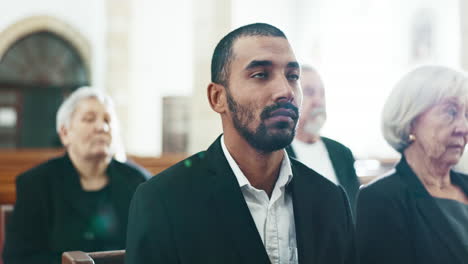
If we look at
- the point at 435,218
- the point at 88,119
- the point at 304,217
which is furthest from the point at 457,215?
the point at 88,119

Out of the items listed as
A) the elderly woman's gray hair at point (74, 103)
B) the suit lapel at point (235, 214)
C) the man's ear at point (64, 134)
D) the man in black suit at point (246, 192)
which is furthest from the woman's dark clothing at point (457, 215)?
the man's ear at point (64, 134)

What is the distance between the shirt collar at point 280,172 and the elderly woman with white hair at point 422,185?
0.39m

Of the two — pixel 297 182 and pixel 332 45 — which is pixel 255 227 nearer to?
pixel 297 182

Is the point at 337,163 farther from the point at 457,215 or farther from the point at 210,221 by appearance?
the point at 210,221

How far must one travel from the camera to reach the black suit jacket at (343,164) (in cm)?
211

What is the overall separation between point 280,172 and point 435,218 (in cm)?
50

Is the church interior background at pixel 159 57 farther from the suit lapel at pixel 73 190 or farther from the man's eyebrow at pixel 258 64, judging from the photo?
the man's eyebrow at pixel 258 64

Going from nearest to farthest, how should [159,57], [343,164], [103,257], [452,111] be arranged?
[452,111] → [103,257] → [343,164] → [159,57]

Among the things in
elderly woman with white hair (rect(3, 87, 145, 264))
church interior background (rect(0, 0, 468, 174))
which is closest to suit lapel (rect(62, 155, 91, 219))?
elderly woman with white hair (rect(3, 87, 145, 264))

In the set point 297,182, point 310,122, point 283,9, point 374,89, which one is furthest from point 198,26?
point 297,182

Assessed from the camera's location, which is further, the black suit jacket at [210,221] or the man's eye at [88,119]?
the man's eye at [88,119]

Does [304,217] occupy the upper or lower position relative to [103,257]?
upper

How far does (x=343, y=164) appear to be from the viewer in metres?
2.16

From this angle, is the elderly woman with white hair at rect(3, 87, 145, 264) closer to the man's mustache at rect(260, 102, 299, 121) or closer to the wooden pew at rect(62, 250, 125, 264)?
the wooden pew at rect(62, 250, 125, 264)
